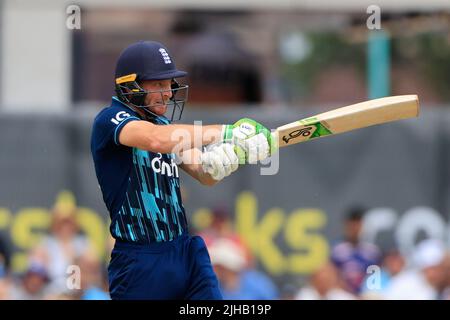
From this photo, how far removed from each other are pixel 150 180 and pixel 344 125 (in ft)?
3.44

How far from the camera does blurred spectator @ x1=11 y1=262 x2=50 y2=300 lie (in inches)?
380

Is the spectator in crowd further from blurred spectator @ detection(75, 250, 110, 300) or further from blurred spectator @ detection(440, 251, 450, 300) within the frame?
blurred spectator @ detection(440, 251, 450, 300)

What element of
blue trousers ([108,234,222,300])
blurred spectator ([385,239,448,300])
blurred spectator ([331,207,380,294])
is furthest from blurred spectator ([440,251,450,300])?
blue trousers ([108,234,222,300])

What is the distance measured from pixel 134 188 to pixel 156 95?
504 millimetres

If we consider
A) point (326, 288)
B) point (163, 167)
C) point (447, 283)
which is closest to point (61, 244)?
point (326, 288)

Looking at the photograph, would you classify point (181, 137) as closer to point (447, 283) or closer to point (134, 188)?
point (134, 188)

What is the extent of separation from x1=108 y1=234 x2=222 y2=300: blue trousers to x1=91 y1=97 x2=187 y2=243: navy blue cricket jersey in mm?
62

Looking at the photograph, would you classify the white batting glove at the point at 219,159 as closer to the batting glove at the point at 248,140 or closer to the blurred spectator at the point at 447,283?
the batting glove at the point at 248,140

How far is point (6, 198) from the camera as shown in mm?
11398

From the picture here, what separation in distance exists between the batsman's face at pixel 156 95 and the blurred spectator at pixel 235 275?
3569 millimetres

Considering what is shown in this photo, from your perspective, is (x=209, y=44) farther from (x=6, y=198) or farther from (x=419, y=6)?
(x=6, y=198)
